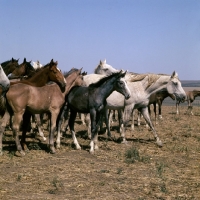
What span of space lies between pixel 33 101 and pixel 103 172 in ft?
8.66

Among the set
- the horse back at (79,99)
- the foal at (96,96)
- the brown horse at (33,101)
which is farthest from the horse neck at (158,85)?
the brown horse at (33,101)

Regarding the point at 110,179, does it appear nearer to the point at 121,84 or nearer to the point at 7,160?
the point at 7,160

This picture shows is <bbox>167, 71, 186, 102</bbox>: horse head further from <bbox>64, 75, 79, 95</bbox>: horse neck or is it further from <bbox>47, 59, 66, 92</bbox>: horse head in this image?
<bbox>47, 59, 66, 92</bbox>: horse head

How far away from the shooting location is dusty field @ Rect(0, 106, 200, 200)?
5.80 m

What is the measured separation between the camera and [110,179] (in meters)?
6.67

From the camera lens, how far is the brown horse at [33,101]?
823cm

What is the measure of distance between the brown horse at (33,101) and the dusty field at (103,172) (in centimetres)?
80

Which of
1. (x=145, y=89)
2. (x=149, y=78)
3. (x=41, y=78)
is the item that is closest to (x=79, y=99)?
→ (x=41, y=78)

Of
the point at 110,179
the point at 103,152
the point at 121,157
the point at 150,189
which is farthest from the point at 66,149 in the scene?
the point at 150,189

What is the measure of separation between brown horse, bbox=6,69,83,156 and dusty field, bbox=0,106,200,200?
80 cm

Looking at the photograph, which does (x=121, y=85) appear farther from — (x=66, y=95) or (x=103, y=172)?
(x=103, y=172)

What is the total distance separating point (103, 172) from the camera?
723cm

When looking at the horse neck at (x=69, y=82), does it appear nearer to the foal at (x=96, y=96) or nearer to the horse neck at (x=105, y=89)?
the foal at (x=96, y=96)

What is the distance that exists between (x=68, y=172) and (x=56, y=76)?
3005 mm
